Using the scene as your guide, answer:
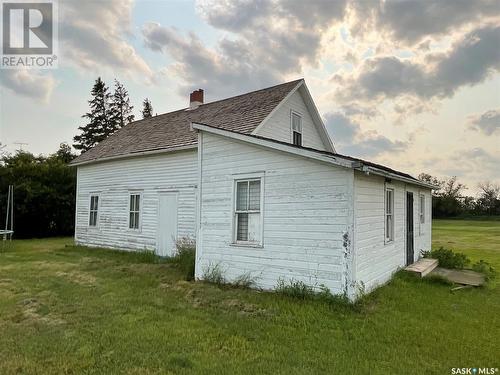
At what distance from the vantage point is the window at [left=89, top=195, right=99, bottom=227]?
1562 centimetres

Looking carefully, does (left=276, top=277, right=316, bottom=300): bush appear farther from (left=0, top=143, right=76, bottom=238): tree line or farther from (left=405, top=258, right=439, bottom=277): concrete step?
(left=0, top=143, right=76, bottom=238): tree line

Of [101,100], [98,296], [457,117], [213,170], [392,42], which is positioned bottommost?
[98,296]

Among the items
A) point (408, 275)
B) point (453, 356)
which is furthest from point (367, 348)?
point (408, 275)

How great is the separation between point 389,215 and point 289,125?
5735 millimetres

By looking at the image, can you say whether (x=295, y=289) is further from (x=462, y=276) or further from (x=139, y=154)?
(x=139, y=154)

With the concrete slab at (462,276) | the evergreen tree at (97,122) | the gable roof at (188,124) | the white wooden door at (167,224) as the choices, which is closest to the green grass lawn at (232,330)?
the concrete slab at (462,276)

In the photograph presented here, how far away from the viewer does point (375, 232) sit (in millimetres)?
7508

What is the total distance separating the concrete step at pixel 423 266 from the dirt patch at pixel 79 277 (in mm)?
8545

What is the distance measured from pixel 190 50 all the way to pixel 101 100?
29335 mm

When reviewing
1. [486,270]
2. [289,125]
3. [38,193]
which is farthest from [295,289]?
[38,193]

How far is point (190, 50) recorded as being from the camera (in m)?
17.1

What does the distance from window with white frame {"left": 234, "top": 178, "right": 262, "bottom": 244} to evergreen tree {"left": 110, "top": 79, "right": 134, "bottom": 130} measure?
38.2 meters

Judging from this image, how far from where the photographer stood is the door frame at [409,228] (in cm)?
1010

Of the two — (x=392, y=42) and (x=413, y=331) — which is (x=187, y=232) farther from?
(x=392, y=42)
